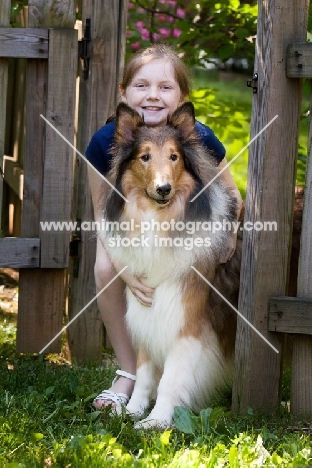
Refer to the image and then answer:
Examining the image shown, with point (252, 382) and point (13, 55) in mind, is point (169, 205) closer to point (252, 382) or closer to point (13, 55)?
point (252, 382)

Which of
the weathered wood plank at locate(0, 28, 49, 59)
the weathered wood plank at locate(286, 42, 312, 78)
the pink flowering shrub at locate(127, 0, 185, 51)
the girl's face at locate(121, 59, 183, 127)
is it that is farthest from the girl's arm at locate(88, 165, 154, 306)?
the pink flowering shrub at locate(127, 0, 185, 51)

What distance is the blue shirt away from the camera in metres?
4.05

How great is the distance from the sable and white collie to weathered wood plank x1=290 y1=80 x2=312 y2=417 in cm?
44

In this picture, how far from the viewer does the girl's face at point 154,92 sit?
3.99 m

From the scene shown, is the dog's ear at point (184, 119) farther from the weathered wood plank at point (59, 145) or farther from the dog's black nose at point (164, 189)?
the weathered wood plank at point (59, 145)

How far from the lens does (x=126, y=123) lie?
3701mm

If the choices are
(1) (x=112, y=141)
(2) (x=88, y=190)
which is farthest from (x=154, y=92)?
(2) (x=88, y=190)

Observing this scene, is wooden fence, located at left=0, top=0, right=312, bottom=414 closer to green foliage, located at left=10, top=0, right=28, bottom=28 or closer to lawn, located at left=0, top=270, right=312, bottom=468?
lawn, located at left=0, top=270, right=312, bottom=468

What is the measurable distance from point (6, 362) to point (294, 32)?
8.86ft

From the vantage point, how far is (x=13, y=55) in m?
4.55

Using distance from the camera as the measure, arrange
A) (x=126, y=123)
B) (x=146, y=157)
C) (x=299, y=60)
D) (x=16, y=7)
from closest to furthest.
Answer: (x=299, y=60), (x=146, y=157), (x=126, y=123), (x=16, y=7)

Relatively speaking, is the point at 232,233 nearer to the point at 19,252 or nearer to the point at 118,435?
the point at 118,435

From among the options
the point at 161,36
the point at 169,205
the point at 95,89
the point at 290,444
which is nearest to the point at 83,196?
the point at 95,89

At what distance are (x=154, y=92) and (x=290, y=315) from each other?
53.9 inches
